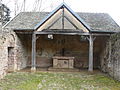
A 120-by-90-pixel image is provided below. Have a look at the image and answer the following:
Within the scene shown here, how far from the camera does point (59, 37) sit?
1367cm

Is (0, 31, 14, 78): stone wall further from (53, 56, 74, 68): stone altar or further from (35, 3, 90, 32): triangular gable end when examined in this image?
(53, 56, 74, 68): stone altar

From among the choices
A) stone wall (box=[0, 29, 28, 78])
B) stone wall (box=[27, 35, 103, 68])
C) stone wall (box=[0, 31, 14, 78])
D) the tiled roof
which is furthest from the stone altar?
stone wall (box=[0, 31, 14, 78])

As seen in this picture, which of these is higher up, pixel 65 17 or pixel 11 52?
pixel 65 17

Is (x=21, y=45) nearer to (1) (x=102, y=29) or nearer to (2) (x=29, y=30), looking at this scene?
(2) (x=29, y=30)

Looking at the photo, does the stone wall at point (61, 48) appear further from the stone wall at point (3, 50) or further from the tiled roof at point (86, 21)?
the stone wall at point (3, 50)

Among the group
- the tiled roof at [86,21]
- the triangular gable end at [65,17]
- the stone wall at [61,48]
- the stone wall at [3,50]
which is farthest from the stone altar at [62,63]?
the stone wall at [3,50]

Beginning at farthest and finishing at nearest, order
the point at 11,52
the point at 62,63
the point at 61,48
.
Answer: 1. the point at 61,48
2. the point at 62,63
3. the point at 11,52

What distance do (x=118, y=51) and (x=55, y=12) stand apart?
199 inches

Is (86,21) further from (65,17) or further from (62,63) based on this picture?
(62,63)

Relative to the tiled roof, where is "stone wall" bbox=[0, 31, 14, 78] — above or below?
below

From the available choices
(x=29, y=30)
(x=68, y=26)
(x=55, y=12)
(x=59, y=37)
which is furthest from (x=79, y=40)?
(x=29, y=30)

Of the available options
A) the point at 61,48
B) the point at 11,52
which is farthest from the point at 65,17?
the point at 11,52

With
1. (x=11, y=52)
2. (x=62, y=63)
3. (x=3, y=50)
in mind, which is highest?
(x=3, y=50)

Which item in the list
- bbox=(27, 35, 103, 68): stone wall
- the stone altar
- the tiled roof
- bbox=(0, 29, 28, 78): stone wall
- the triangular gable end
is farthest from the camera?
bbox=(27, 35, 103, 68): stone wall
